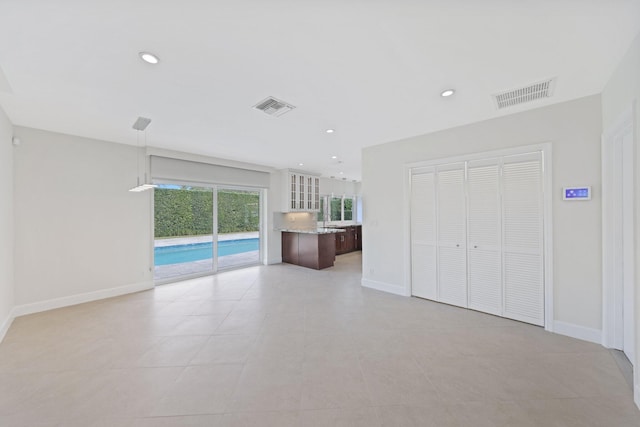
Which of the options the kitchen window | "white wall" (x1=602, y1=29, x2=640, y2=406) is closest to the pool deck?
the kitchen window

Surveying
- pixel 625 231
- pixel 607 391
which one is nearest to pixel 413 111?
pixel 625 231

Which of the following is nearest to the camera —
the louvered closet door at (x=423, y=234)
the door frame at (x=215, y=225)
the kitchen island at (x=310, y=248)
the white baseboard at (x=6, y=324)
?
the white baseboard at (x=6, y=324)

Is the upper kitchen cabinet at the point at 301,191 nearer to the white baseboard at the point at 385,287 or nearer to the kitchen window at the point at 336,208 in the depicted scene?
the kitchen window at the point at 336,208

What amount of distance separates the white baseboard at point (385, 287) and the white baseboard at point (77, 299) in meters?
4.13

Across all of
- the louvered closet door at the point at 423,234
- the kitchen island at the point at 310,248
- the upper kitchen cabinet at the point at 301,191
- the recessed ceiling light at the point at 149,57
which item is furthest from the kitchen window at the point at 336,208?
the recessed ceiling light at the point at 149,57

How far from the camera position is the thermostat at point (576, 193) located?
266 cm

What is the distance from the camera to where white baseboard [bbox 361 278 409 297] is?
13.7ft

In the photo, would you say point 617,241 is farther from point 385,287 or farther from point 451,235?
point 385,287

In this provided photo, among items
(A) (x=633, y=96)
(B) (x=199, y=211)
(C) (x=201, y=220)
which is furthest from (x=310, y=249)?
(A) (x=633, y=96)

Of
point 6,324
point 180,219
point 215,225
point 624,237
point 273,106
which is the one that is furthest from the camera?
point 215,225

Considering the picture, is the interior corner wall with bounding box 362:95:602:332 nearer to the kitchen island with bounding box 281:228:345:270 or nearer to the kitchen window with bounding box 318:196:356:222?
the kitchen island with bounding box 281:228:345:270

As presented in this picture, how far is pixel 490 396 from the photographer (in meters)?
1.87

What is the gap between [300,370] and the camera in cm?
219

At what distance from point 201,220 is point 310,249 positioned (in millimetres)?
2735
